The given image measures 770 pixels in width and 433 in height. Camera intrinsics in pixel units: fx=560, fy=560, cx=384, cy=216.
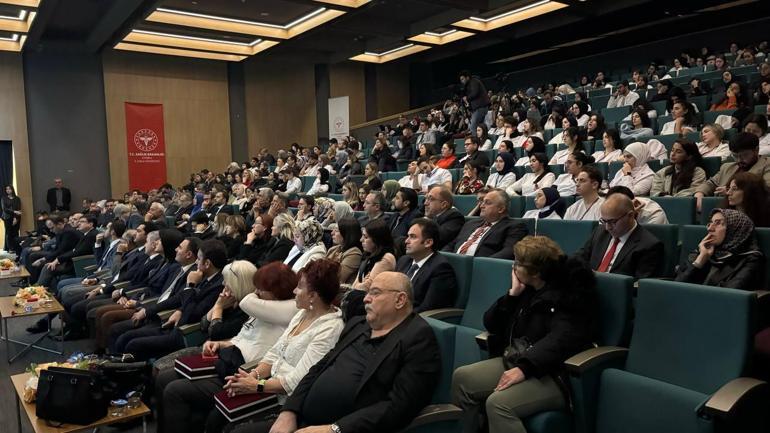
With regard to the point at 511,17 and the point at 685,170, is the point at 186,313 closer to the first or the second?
the point at 685,170

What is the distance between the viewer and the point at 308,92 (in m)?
14.9

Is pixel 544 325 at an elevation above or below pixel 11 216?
above

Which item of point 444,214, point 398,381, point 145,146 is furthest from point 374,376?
point 145,146

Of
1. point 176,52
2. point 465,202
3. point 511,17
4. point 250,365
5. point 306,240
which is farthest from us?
point 176,52

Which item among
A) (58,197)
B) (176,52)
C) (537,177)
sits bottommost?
(58,197)

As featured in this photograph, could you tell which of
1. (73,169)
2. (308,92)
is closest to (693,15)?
(308,92)

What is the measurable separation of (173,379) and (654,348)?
6.84ft

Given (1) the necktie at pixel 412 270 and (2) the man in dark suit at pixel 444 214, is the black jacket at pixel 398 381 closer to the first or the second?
(1) the necktie at pixel 412 270

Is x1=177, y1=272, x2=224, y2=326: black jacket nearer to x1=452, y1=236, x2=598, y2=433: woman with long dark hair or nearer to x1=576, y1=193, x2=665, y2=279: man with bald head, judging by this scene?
x1=452, y1=236, x2=598, y2=433: woman with long dark hair

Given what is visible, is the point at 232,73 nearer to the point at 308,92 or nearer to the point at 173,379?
the point at 308,92

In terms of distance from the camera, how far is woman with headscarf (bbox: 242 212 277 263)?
14.7 ft

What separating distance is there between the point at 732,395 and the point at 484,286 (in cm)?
118

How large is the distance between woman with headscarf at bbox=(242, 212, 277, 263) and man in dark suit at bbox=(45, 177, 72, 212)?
8.29 m

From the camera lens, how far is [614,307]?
2.12 metres
